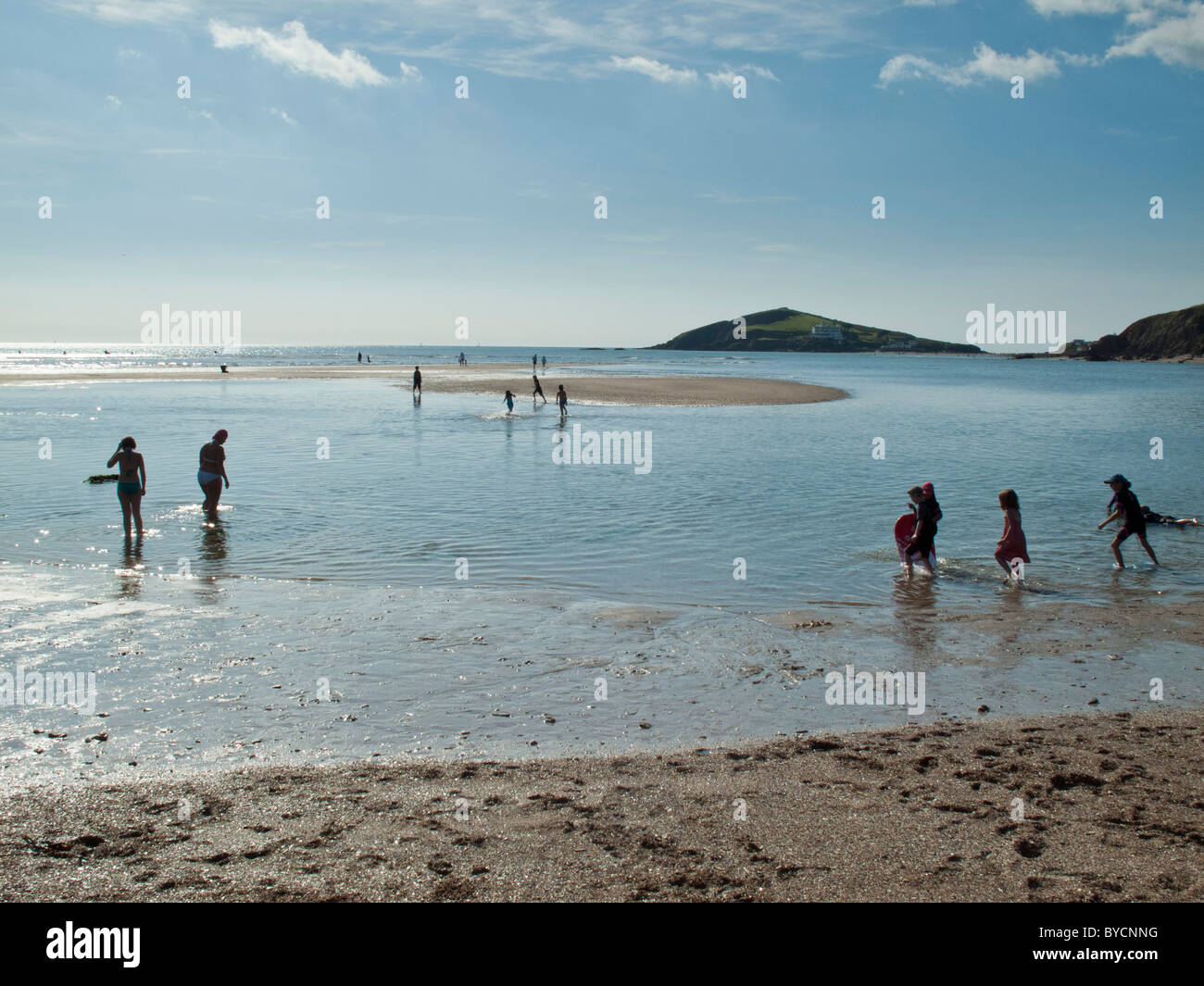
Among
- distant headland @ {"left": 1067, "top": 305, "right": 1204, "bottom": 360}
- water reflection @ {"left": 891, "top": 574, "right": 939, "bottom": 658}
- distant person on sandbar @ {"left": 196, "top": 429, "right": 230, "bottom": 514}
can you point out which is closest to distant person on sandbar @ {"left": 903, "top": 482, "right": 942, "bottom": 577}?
water reflection @ {"left": 891, "top": 574, "right": 939, "bottom": 658}

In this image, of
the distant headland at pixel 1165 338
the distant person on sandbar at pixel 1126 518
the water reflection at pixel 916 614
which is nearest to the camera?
the water reflection at pixel 916 614

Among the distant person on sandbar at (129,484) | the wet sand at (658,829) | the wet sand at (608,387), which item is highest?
the wet sand at (608,387)

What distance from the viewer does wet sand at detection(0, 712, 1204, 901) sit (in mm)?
4695

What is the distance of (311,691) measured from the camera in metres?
8.20

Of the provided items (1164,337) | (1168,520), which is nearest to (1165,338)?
(1164,337)

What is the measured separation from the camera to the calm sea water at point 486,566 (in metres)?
8.18

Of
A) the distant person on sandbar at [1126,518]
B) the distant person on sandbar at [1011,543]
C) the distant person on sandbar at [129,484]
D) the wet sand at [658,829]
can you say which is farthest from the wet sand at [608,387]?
the wet sand at [658,829]

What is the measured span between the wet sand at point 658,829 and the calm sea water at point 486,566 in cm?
90

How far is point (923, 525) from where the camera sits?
13.6 metres

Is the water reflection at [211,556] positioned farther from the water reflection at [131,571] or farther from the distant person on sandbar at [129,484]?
the distant person on sandbar at [129,484]

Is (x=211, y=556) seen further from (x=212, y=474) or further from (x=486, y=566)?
(x=486, y=566)

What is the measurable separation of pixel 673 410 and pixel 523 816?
156 ft
